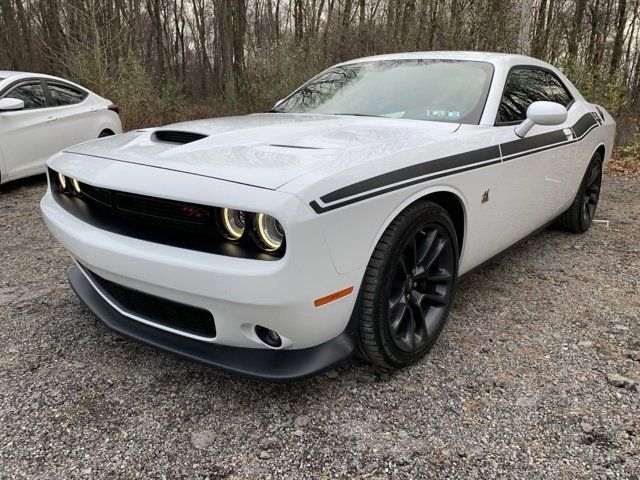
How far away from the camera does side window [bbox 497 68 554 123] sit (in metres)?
2.94

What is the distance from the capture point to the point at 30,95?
5957 millimetres

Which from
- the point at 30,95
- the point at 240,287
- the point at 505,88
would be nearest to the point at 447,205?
the point at 505,88

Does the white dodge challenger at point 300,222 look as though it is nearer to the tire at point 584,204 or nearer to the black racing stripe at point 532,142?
the black racing stripe at point 532,142

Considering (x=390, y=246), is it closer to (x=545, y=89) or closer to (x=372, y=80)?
(x=372, y=80)

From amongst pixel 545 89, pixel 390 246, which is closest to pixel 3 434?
pixel 390 246

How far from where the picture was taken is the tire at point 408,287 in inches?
78.6

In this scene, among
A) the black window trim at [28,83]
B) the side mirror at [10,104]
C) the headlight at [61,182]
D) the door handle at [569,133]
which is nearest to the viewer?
the headlight at [61,182]

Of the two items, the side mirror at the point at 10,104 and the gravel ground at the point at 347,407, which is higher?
the side mirror at the point at 10,104

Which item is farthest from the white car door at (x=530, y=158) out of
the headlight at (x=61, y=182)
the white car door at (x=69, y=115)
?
the white car door at (x=69, y=115)

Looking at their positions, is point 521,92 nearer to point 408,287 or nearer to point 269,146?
point 408,287

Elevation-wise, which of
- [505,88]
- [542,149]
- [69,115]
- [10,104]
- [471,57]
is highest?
[471,57]

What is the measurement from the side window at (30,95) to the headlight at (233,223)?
5.15m

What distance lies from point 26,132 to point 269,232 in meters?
5.16

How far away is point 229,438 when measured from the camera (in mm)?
1896
